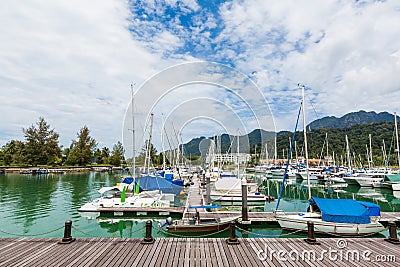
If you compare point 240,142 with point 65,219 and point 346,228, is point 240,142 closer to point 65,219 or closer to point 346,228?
point 346,228

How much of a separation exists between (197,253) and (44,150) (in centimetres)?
8864

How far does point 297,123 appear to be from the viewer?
19.0 metres

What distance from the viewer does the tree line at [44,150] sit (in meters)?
78.4

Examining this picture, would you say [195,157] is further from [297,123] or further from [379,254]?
[379,254]

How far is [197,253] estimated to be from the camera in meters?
8.00

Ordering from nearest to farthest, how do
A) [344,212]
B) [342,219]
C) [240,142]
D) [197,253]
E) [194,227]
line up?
1. [197,253]
2. [342,219]
3. [344,212]
4. [194,227]
5. [240,142]

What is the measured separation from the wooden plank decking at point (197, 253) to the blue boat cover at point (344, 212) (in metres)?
3.88

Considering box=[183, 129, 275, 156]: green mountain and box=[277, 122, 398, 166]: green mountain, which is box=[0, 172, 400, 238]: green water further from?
box=[277, 122, 398, 166]: green mountain

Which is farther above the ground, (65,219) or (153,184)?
(153,184)

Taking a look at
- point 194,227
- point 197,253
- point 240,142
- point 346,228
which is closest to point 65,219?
point 194,227

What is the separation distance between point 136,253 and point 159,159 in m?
82.8

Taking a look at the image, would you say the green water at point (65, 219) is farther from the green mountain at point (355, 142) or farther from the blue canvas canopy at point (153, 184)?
the green mountain at point (355, 142)

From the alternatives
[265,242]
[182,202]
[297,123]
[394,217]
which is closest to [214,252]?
[265,242]

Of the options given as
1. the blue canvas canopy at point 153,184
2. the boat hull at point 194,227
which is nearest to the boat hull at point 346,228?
the boat hull at point 194,227
